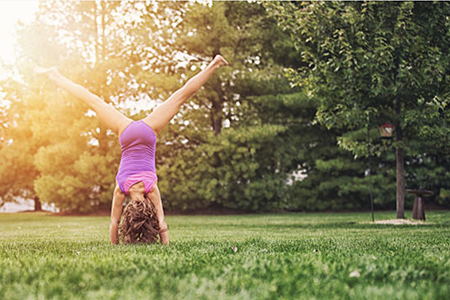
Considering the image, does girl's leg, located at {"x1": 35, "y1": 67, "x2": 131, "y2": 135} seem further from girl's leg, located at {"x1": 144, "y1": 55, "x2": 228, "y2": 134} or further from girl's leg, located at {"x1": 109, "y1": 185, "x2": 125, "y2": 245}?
girl's leg, located at {"x1": 109, "y1": 185, "x2": 125, "y2": 245}

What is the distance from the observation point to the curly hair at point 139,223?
494 centimetres

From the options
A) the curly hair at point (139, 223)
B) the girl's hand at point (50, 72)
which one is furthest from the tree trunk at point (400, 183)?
the girl's hand at point (50, 72)

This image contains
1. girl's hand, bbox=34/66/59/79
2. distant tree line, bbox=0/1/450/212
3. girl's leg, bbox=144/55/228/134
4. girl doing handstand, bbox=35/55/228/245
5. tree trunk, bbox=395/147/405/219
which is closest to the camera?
girl doing handstand, bbox=35/55/228/245

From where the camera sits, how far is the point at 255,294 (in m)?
2.46

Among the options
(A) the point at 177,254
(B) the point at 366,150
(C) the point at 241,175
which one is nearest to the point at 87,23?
(C) the point at 241,175

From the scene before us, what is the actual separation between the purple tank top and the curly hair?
42cm

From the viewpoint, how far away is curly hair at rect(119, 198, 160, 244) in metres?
4.94

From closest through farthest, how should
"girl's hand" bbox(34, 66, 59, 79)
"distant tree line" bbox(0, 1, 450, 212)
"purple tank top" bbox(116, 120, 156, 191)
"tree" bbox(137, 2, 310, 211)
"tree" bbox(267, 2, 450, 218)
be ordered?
"purple tank top" bbox(116, 120, 156, 191) → "girl's hand" bbox(34, 66, 59, 79) → "tree" bbox(267, 2, 450, 218) → "tree" bbox(137, 2, 310, 211) → "distant tree line" bbox(0, 1, 450, 212)

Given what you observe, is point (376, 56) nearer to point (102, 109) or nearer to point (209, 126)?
point (102, 109)

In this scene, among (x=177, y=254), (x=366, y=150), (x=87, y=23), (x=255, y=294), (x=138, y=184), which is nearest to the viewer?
(x=255, y=294)

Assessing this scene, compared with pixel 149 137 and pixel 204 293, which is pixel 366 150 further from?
pixel 204 293

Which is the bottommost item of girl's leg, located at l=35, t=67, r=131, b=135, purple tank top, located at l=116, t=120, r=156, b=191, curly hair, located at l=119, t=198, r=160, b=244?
curly hair, located at l=119, t=198, r=160, b=244

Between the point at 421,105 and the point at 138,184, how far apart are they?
8.35m

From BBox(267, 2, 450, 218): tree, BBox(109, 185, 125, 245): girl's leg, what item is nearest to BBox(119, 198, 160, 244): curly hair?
BBox(109, 185, 125, 245): girl's leg
